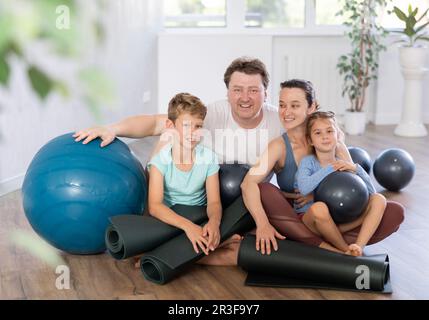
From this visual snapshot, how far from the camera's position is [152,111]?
5.91m

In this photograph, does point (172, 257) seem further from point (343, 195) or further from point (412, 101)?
point (412, 101)

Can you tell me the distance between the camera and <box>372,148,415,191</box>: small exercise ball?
148 inches

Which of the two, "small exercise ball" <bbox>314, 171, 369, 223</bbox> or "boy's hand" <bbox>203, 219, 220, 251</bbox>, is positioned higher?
"small exercise ball" <bbox>314, 171, 369, 223</bbox>

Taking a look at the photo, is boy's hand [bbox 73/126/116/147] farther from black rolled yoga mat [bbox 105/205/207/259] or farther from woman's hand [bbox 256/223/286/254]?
woman's hand [bbox 256/223/286/254]

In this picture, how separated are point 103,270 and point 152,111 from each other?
3514mm

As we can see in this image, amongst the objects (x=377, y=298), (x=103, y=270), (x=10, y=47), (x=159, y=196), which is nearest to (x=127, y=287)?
(x=103, y=270)

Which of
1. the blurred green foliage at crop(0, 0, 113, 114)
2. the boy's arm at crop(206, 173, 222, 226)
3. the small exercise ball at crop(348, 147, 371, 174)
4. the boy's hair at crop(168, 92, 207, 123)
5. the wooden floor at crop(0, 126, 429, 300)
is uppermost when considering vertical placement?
the blurred green foliage at crop(0, 0, 113, 114)

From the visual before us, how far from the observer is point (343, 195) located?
240 centimetres

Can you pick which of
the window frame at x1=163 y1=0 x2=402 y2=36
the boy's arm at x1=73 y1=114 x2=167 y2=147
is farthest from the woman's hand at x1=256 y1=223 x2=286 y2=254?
the window frame at x1=163 y1=0 x2=402 y2=36

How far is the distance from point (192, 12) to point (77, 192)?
4133 millimetres

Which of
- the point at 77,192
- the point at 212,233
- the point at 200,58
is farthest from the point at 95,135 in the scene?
the point at 200,58

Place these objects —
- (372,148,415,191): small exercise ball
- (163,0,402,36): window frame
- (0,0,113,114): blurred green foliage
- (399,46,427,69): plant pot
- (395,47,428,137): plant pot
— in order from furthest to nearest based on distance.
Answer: (163,0,402,36): window frame < (395,47,428,137): plant pot < (399,46,427,69): plant pot < (372,148,415,191): small exercise ball < (0,0,113,114): blurred green foliage

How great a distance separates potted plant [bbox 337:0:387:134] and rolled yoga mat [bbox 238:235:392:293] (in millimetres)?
3640
